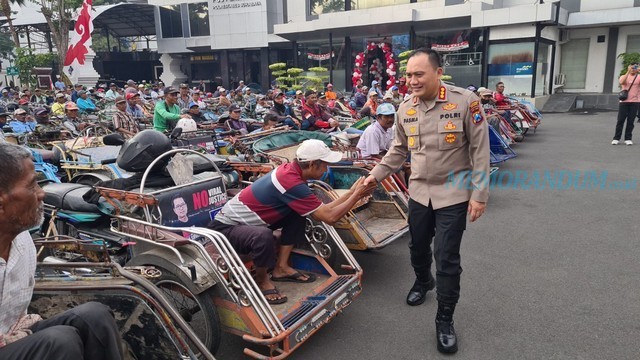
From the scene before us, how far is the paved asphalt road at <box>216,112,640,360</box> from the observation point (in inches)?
126

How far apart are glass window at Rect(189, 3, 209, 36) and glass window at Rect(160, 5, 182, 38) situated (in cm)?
101

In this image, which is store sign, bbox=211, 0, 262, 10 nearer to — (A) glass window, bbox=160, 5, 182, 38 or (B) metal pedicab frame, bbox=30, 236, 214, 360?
(A) glass window, bbox=160, 5, 182, 38

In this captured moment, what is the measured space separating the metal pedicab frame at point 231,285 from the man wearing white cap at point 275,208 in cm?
19

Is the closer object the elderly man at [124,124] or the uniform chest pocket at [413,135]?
the uniform chest pocket at [413,135]

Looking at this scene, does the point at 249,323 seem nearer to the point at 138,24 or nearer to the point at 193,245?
the point at 193,245

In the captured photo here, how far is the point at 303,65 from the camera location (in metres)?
26.3

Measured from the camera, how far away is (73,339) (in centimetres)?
184

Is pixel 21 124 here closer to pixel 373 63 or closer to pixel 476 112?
pixel 476 112

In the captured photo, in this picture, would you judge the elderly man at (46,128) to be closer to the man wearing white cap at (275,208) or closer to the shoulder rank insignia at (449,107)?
the man wearing white cap at (275,208)

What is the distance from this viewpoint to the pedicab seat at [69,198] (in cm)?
445

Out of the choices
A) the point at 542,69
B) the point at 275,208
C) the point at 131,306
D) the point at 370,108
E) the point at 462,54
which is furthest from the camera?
the point at 462,54

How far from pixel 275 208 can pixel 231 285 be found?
0.75 m

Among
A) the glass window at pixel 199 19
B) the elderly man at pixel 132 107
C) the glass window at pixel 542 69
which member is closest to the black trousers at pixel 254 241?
the elderly man at pixel 132 107

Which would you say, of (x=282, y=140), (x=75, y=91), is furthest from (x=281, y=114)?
(x=75, y=91)
